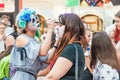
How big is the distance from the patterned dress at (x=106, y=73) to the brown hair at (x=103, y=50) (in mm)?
62

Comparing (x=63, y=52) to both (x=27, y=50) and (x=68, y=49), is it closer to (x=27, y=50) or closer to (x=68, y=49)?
(x=68, y=49)

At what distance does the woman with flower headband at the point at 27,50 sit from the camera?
Result: 13.4 feet

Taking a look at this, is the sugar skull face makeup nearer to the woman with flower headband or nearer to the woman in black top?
the woman with flower headband

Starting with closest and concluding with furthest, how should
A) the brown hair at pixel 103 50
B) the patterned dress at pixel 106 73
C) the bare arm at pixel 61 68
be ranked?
the bare arm at pixel 61 68, the patterned dress at pixel 106 73, the brown hair at pixel 103 50

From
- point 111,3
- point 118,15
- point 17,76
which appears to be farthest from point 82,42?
point 111,3

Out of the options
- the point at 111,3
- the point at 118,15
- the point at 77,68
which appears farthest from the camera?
the point at 111,3

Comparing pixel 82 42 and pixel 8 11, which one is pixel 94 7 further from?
pixel 82 42

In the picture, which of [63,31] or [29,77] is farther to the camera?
[29,77]

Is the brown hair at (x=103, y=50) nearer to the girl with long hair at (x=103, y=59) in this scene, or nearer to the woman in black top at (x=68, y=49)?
the girl with long hair at (x=103, y=59)

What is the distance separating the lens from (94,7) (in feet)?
42.0

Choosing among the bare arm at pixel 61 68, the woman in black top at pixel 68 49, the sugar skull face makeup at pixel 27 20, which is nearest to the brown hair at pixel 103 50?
the woman in black top at pixel 68 49

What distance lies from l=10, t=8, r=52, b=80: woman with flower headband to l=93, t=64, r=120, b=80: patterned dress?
0.57 metres

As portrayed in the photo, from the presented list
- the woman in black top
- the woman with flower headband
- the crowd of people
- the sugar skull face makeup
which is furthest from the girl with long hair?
the sugar skull face makeup

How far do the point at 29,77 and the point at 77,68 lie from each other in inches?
27.4
